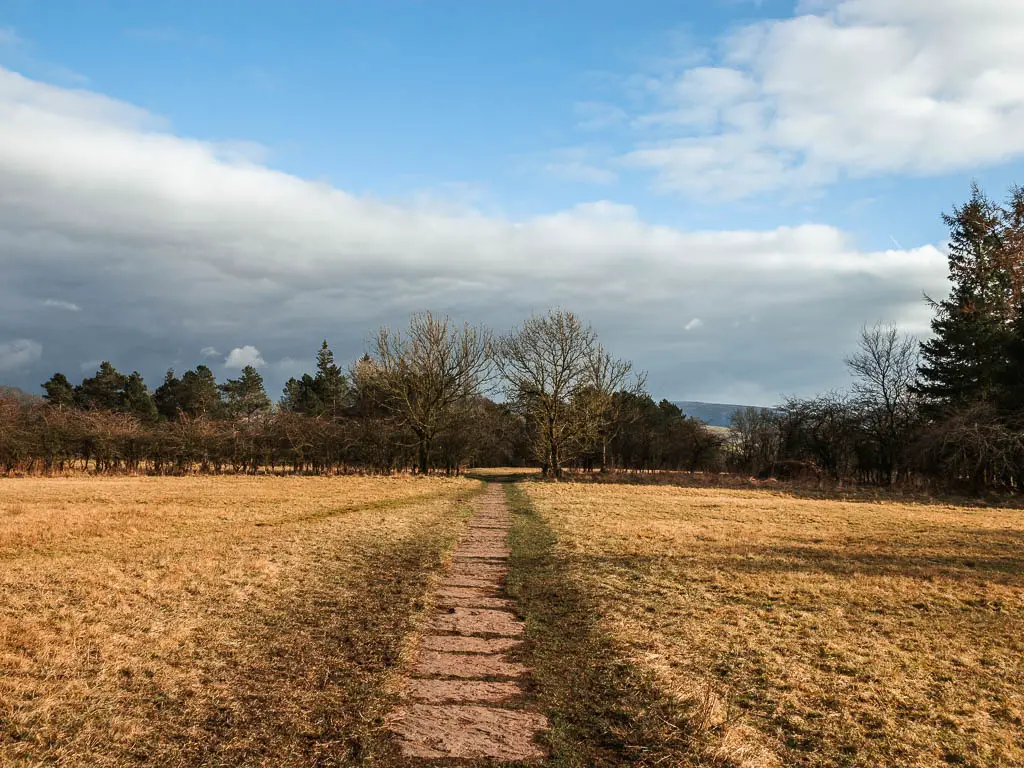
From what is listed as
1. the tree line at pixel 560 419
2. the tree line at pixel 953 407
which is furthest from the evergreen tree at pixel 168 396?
the tree line at pixel 953 407

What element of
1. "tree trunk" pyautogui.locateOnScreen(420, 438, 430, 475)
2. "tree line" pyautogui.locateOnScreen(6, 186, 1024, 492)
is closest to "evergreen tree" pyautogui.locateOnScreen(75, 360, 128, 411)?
"tree line" pyautogui.locateOnScreen(6, 186, 1024, 492)

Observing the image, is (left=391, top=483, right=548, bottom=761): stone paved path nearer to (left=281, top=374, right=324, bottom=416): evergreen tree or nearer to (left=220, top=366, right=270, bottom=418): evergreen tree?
(left=281, top=374, right=324, bottom=416): evergreen tree

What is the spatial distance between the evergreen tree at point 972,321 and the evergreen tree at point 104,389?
69.0 metres

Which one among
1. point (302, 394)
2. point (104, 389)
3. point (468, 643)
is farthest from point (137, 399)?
point (468, 643)

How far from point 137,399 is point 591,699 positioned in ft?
Answer: 227

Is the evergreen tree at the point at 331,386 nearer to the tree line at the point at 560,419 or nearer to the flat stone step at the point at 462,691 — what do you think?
the tree line at the point at 560,419

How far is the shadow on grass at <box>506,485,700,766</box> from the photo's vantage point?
4.01m

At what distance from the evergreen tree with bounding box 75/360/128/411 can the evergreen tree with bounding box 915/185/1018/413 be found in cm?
6902

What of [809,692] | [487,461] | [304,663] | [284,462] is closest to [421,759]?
[304,663]

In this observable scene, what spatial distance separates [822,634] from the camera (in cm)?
650

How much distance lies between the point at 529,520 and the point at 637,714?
11.9 m

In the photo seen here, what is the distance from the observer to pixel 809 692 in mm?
4969

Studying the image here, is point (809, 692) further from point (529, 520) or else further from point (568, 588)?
point (529, 520)

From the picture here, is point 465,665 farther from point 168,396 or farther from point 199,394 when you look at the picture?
point 168,396
